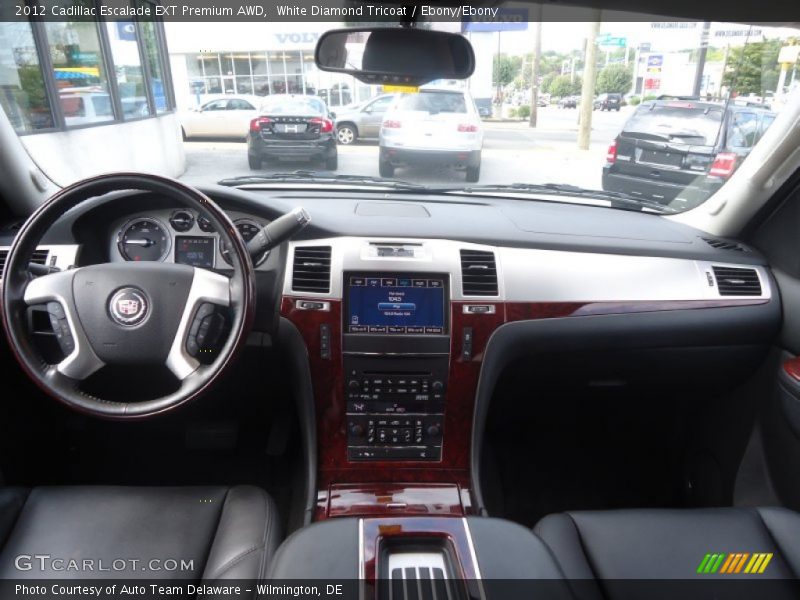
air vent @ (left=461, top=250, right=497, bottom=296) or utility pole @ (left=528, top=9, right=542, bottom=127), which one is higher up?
utility pole @ (left=528, top=9, right=542, bottom=127)

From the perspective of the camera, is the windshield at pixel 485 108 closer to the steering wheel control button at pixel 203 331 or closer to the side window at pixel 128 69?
the steering wheel control button at pixel 203 331

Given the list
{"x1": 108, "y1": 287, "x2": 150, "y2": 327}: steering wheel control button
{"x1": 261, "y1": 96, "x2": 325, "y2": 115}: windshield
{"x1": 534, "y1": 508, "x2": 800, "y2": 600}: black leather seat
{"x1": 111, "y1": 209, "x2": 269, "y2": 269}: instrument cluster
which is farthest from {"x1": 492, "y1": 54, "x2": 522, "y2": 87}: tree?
{"x1": 534, "y1": 508, "x2": 800, "y2": 600}: black leather seat

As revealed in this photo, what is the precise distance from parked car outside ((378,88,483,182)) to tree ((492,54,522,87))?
0.26 metres

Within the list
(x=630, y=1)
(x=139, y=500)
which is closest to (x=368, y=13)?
(x=630, y=1)

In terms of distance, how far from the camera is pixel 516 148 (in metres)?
3.39

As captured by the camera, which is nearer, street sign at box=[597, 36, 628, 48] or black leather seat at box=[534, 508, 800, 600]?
black leather seat at box=[534, 508, 800, 600]

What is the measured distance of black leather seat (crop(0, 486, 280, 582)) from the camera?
175 cm

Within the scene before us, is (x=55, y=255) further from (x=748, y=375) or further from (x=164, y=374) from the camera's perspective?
(x=748, y=375)

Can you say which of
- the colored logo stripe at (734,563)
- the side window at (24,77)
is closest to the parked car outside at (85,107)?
the side window at (24,77)

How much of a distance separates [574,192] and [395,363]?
124cm

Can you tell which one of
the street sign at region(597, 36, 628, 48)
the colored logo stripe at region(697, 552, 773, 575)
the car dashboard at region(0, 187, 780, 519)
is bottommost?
the colored logo stripe at region(697, 552, 773, 575)

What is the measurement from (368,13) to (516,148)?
169 centimetres

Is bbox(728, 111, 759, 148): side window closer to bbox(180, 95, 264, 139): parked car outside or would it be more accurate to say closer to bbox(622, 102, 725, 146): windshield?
bbox(622, 102, 725, 146): windshield

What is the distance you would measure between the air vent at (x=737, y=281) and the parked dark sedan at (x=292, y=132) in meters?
1.84
